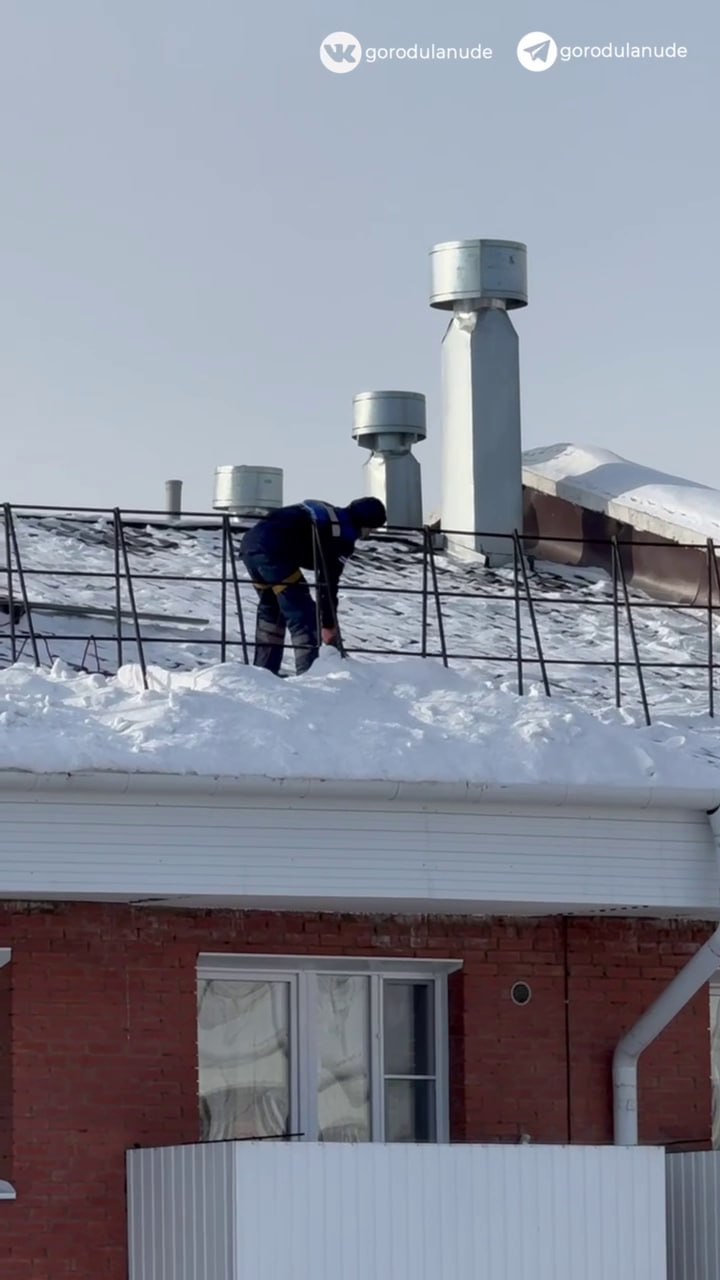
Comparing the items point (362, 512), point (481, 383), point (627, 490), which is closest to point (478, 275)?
point (481, 383)

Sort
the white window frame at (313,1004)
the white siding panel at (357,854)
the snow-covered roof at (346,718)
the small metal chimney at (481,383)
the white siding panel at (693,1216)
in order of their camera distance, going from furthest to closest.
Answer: the small metal chimney at (481,383) < the white window frame at (313,1004) < the white siding panel at (693,1216) < the snow-covered roof at (346,718) < the white siding panel at (357,854)

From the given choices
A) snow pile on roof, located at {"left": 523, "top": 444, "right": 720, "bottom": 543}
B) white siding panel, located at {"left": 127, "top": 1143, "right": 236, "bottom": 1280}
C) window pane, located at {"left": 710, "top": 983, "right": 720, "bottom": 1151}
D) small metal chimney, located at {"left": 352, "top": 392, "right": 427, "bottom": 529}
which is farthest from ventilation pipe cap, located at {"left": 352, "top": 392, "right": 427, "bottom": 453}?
white siding panel, located at {"left": 127, "top": 1143, "right": 236, "bottom": 1280}

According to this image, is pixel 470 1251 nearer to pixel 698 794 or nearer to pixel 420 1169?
pixel 420 1169

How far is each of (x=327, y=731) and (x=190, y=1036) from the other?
5.86ft

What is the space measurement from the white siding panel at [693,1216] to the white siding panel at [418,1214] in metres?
0.72

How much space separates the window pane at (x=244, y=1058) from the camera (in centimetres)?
1263

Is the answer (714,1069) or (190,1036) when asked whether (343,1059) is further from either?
(714,1069)

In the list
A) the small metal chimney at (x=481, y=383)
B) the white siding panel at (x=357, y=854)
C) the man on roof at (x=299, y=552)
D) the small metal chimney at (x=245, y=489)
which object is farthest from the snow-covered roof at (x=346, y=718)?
the small metal chimney at (x=245, y=489)

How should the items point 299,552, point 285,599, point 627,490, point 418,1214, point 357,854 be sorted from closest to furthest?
1. point 418,1214
2. point 357,854
3. point 285,599
4. point 299,552
5. point 627,490

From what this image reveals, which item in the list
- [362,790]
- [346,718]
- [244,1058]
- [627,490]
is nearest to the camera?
[362,790]

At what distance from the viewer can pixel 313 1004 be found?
12.9 metres

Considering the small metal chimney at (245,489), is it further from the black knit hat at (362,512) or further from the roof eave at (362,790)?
the roof eave at (362,790)

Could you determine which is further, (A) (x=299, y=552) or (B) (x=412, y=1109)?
(A) (x=299, y=552)

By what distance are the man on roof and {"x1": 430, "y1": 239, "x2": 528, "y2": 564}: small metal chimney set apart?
5.72 meters
